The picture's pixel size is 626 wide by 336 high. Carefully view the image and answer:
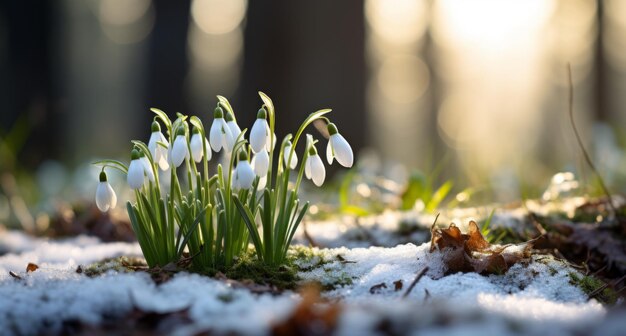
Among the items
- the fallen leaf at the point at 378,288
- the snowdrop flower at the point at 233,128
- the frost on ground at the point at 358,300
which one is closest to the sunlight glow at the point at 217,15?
the snowdrop flower at the point at 233,128

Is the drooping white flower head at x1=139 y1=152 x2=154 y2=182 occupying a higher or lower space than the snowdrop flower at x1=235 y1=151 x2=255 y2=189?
higher

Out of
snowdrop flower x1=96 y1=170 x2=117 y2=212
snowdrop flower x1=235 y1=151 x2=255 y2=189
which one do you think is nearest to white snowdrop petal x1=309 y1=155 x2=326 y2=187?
snowdrop flower x1=235 y1=151 x2=255 y2=189

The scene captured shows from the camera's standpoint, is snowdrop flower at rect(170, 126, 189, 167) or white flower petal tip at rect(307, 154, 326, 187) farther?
white flower petal tip at rect(307, 154, 326, 187)

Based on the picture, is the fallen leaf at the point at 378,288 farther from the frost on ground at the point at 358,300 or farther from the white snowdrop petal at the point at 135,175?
the white snowdrop petal at the point at 135,175

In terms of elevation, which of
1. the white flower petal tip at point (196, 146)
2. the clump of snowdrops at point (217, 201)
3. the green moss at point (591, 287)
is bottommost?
the green moss at point (591, 287)

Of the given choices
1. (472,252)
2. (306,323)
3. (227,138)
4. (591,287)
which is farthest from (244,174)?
(591,287)

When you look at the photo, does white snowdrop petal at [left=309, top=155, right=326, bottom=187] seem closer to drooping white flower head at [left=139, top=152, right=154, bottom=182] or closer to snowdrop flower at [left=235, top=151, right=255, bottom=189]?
snowdrop flower at [left=235, top=151, right=255, bottom=189]
